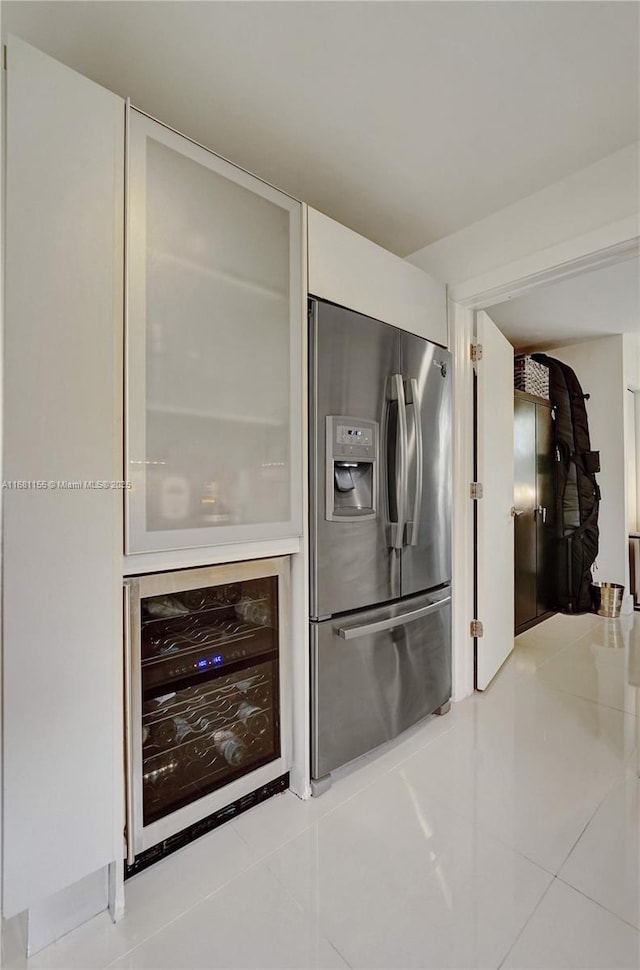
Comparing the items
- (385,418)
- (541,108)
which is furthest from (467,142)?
(385,418)

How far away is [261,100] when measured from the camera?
1579 mm

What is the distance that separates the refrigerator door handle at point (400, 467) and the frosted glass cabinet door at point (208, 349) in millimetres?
472

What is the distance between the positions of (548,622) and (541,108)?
11.7 feet

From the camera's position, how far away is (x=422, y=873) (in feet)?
4.44

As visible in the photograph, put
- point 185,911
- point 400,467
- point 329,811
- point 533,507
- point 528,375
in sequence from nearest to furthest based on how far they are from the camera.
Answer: point 185,911 < point 329,811 < point 400,467 < point 528,375 < point 533,507

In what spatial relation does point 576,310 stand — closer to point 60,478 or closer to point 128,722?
point 60,478

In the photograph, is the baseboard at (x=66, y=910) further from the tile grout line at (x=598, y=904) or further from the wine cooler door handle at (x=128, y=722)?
the tile grout line at (x=598, y=904)

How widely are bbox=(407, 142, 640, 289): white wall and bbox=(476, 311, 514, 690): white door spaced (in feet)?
1.06

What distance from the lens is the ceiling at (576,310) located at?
2.94 metres

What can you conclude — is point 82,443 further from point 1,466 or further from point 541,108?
point 541,108

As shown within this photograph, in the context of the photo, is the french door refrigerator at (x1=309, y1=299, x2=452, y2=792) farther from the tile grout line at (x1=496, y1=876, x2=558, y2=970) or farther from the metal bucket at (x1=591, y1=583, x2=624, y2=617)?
the metal bucket at (x1=591, y1=583, x2=624, y2=617)

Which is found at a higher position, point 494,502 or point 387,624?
point 494,502

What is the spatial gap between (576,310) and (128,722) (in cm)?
390

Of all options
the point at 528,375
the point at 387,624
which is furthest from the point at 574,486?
the point at 387,624
